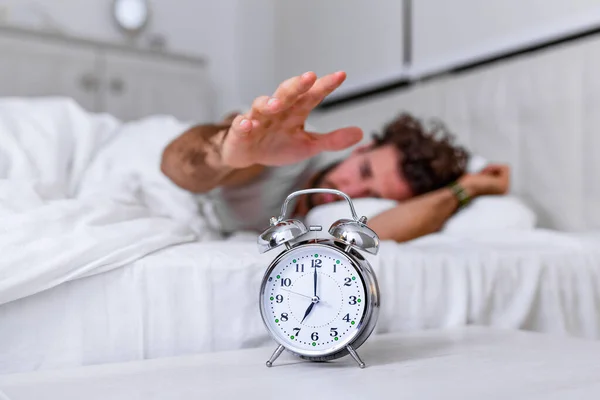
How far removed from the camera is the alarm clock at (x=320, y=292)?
30.8 inches

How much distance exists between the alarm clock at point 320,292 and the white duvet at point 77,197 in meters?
0.22

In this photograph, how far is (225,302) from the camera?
922mm

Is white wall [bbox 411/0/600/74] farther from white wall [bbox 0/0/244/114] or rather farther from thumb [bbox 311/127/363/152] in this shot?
white wall [bbox 0/0/244/114]

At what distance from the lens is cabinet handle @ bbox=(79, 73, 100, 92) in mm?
2939

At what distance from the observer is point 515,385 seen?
659 mm

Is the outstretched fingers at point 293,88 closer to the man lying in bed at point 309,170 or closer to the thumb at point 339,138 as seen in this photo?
the man lying in bed at point 309,170

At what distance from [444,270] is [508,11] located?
4.27 feet

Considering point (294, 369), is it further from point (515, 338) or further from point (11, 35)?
point (11, 35)

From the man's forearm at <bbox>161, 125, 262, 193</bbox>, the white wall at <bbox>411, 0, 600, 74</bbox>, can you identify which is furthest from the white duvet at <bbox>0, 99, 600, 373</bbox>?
the white wall at <bbox>411, 0, 600, 74</bbox>

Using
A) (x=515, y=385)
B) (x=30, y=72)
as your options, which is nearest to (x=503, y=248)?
(x=515, y=385)

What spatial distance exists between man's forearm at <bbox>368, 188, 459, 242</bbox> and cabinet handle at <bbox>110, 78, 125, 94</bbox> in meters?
1.89

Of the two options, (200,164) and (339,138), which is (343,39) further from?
(339,138)

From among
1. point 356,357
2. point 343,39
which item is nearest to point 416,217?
point 356,357

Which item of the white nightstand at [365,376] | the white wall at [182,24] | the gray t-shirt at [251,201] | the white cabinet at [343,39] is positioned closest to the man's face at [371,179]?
the gray t-shirt at [251,201]
